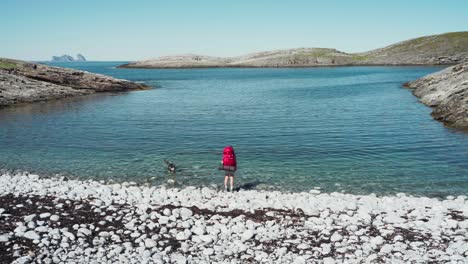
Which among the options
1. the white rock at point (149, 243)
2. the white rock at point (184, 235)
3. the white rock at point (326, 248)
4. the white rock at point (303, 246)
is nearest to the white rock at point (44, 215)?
the white rock at point (149, 243)

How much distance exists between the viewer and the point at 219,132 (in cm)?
3869

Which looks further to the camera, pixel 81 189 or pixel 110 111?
pixel 110 111

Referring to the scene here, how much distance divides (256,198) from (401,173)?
10321 millimetres

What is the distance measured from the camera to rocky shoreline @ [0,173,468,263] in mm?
13445

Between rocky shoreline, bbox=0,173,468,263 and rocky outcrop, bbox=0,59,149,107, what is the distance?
163 ft

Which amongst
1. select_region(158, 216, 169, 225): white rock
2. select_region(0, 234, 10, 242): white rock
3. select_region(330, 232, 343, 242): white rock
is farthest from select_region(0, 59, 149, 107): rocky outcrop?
select_region(330, 232, 343, 242): white rock

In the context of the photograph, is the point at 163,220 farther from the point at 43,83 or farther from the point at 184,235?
the point at 43,83

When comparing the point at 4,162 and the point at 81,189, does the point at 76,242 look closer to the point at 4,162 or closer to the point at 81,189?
the point at 81,189

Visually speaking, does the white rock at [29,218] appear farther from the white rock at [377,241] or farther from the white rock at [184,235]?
the white rock at [377,241]

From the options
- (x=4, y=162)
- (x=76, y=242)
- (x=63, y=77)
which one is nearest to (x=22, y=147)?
(x=4, y=162)

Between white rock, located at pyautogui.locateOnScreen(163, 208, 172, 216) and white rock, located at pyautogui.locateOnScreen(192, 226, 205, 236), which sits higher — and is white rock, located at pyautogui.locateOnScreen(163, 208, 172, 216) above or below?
above

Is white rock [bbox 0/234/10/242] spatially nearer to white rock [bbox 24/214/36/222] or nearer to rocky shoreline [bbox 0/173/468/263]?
rocky shoreline [bbox 0/173/468/263]

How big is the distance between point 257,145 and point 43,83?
5332 cm

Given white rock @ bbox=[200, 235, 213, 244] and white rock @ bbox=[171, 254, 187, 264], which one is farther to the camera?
white rock @ bbox=[200, 235, 213, 244]
